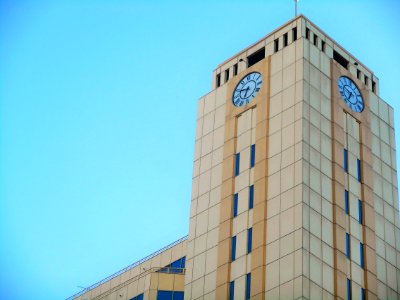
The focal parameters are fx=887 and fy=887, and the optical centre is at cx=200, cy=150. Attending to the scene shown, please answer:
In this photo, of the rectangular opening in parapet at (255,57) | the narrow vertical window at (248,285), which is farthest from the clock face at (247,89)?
the narrow vertical window at (248,285)

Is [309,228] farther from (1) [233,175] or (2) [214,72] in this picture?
(2) [214,72]

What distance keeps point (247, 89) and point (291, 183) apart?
13897mm

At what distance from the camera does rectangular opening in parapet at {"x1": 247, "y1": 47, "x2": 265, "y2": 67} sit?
9038 cm

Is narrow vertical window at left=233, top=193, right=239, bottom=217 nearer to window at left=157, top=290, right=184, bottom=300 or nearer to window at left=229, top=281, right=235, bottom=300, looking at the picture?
window at left=229, top=281, right=235, bottom=300

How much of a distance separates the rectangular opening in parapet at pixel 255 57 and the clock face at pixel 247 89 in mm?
2926

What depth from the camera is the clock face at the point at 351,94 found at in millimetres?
86700

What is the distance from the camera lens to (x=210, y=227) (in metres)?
84.3

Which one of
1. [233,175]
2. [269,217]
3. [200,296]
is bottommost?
[200,296]

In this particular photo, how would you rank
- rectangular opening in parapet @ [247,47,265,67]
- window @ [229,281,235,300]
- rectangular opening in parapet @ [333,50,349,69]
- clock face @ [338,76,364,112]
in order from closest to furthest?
Result: window @ [229,281,235,300]
clock face @ [338,76,364,112]
rectangular opening in parapet @ [333,50,349,69]
rectangular opening in parapet @ [247,47,265,67]

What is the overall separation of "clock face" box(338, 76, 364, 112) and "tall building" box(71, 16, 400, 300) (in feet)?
0.54

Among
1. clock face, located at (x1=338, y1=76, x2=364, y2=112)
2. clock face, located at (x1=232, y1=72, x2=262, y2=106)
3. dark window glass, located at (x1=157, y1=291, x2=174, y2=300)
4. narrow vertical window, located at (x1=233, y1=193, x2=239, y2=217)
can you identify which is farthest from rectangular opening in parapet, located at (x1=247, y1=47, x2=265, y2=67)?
dark window glass, located at (x1=157, y1=291, x2=174, y2=300)

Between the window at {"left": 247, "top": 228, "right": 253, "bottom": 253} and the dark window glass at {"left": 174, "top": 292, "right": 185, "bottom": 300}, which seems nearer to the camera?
the window at {"left": 247, "top": 228, "right": 253, "bottom": 253}

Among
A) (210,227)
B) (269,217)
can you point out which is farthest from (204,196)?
(269,217)

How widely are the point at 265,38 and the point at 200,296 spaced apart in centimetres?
2685
